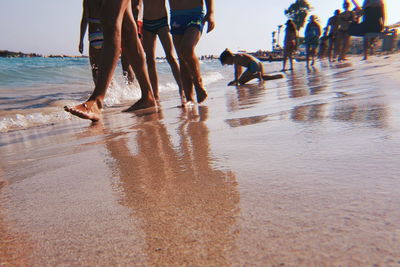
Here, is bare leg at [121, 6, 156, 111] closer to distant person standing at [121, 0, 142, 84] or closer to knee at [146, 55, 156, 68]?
knee at [146, 55, 156, 68]

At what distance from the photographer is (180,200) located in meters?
0.67

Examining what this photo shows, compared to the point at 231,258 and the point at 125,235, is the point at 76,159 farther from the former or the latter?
the point at 231,258

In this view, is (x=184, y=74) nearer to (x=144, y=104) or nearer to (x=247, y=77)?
(x=144, y=104)

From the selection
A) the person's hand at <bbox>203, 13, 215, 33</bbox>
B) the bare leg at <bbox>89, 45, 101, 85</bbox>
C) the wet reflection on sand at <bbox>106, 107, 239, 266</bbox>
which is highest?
the person's hand at <bbox>203, 13, 215, 33</bbox>

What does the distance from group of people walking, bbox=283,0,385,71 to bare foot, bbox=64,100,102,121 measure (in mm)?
7894

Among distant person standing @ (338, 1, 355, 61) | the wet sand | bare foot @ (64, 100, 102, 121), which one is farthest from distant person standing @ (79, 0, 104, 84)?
distant person standing @ (338, 1, 355, 61)

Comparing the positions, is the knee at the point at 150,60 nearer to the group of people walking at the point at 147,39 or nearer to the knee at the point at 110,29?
the group of people walking at the point at 147,39

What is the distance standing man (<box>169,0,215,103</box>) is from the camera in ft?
10.8

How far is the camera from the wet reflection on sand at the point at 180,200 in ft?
1.51

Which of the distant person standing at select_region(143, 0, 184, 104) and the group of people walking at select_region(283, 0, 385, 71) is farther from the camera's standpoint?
the group of people walking at select_region(283, 0, 385, 71)

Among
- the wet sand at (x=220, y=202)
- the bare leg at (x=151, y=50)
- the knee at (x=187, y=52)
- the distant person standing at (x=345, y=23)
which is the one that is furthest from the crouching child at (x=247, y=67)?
the wet sand at (x=220, y=202)

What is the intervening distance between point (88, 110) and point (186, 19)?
1838 millimetres

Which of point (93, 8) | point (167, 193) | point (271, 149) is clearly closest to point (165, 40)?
point (93, 8)

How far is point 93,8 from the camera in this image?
3.88m
